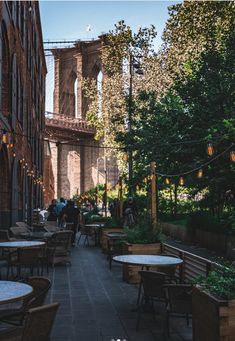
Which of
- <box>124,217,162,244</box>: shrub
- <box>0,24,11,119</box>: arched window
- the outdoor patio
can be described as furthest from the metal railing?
<box>0,24,11,119</box>: arched window

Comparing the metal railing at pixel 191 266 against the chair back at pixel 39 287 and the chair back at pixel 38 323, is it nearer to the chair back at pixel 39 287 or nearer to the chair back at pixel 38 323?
the chair back at pixel 39 287

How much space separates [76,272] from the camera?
10242mm

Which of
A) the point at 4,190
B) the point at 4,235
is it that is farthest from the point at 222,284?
the point at 4,190

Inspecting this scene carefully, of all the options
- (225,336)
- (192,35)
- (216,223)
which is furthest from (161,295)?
(192,35)

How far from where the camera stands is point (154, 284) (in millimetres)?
5566

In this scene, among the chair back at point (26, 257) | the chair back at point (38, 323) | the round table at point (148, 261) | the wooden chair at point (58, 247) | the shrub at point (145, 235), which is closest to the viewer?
the chair back at point (38, 323)

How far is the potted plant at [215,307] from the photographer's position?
397 cm

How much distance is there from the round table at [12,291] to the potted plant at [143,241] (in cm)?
404

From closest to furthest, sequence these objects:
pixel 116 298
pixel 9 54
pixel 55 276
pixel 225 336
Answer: pixel 225 336
pixel 116 298
pixel 55 276
pixel 9 54

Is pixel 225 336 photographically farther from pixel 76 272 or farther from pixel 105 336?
pixel 76 272

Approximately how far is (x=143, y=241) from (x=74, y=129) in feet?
164

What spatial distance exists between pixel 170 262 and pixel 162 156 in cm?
994

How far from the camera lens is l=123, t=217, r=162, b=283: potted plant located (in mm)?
8836

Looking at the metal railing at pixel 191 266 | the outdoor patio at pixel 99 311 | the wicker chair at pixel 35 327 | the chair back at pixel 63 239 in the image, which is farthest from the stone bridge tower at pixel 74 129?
the wicker chair at pixel 35 327
